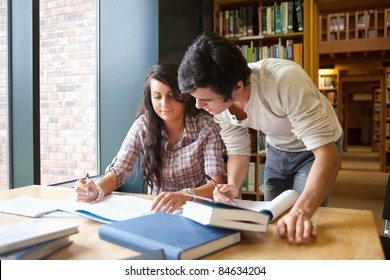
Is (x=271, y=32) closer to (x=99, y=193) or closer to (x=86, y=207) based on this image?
(x=99, y=193)

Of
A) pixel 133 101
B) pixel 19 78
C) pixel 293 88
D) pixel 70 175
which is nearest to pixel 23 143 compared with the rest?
pixel 19 78

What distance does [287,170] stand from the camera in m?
1.59

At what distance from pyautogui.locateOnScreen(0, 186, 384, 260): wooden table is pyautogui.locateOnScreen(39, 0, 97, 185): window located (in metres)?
1.41

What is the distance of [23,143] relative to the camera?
80.7 inches

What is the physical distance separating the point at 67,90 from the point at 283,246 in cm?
206

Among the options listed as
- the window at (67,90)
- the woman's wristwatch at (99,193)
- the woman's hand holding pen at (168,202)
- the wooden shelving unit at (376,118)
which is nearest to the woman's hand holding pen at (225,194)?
the woman's hand holding pen at (168,202)

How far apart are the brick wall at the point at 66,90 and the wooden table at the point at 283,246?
1378mm

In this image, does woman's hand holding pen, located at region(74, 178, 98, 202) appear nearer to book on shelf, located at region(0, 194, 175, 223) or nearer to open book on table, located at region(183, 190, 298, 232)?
book on shelf, located at region(0, 194, 175, 223)

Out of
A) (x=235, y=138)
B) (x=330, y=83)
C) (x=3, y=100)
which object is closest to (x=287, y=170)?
(x=235, y=138)

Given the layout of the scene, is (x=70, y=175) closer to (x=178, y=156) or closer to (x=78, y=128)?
(x=78, y=128)

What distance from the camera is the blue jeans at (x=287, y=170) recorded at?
1.51 m

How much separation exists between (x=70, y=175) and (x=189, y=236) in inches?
76.2

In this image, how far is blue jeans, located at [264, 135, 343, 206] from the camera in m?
1.51

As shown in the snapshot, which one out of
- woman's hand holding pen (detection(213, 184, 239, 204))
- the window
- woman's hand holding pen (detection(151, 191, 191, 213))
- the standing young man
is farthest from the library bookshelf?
woman's hand holding pen (detection(151, 191, 191, 213))
